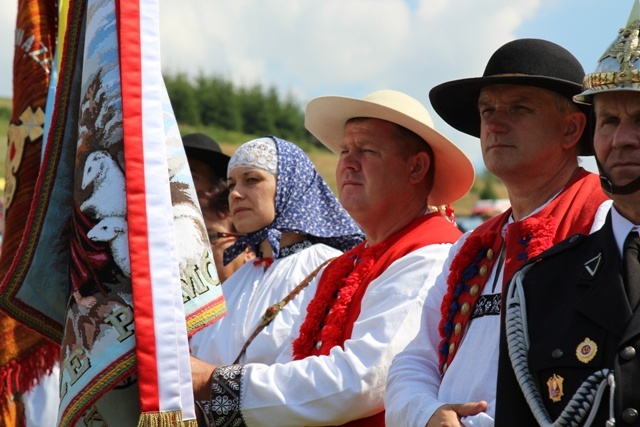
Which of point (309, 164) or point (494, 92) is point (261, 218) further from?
point (494, 92)

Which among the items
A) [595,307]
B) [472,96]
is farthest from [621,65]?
[472,96]

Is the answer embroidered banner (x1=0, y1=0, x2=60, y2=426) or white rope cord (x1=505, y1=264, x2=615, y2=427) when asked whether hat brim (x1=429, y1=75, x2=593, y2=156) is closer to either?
white rope cord (x1=505, y1=264, x2=615, y2=427)

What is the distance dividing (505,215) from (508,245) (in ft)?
1.00

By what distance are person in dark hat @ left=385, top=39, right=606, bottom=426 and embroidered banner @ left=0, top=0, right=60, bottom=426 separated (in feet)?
4.73

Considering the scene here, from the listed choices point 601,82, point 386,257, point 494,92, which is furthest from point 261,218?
point 601,82

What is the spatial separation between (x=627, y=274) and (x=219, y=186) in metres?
4.55

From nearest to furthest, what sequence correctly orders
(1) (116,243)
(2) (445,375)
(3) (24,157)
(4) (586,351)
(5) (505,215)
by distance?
(4) (586,351) → (1) (116,243) → (2) (445,375) → (5) (505,215) → (3) (24,157)

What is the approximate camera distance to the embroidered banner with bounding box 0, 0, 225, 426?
301cm

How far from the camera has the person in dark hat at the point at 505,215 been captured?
3439 mm

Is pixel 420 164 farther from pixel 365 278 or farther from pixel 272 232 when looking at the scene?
pixel 272 232

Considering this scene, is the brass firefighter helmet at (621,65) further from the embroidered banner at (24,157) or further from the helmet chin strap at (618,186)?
the embroidered banner at (24,157)

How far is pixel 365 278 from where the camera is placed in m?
4.36

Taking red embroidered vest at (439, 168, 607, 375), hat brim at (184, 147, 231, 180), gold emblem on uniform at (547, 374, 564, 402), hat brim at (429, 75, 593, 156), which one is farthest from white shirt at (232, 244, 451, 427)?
hat brim at (184, 147, 231, 180)

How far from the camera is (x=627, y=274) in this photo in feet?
8.52
